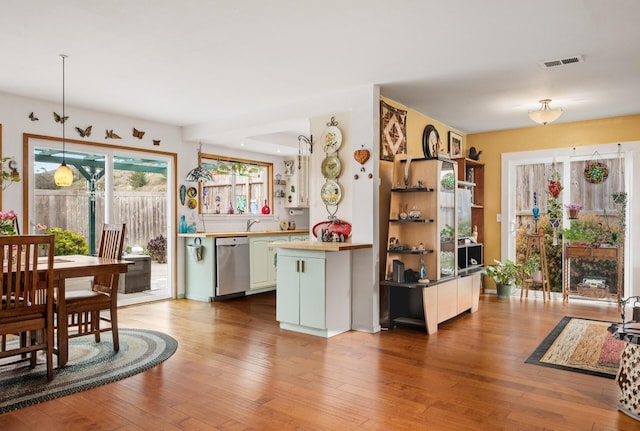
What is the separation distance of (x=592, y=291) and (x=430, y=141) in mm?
2942

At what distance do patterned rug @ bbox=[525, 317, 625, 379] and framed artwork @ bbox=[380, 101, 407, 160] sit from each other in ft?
7.67

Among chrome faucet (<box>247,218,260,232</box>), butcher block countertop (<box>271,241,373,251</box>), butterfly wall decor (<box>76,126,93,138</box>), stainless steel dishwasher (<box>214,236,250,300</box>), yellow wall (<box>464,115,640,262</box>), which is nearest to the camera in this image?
butcher block countertop (<box>271,241,373,251</box>)

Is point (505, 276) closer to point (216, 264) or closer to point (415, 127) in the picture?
point (415, 127)

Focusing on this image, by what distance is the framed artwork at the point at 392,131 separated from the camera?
15.5ft

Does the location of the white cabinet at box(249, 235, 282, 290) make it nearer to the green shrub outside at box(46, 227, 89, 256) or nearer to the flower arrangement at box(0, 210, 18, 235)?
the green shrub outside at box(46, 227, 89, 256)

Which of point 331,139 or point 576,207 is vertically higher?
point 331,139

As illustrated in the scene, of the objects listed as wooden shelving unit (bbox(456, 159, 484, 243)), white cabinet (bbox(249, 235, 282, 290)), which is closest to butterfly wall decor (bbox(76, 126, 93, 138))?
white cabinet (bbox(249, 235, 282, 290))

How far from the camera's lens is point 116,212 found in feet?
19.2

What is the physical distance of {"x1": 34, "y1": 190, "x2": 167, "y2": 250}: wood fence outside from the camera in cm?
517

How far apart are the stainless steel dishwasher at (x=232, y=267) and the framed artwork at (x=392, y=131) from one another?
2.55 meters

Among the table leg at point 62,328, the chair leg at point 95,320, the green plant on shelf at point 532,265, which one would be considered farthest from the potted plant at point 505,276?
the table leg at point 62,328

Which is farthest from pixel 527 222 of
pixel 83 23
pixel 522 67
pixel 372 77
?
pixel 83 23

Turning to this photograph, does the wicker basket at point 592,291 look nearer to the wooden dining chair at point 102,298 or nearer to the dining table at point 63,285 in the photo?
the wooden dining chair at point 102,298

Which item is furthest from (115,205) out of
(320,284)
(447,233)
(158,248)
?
(447,233)
